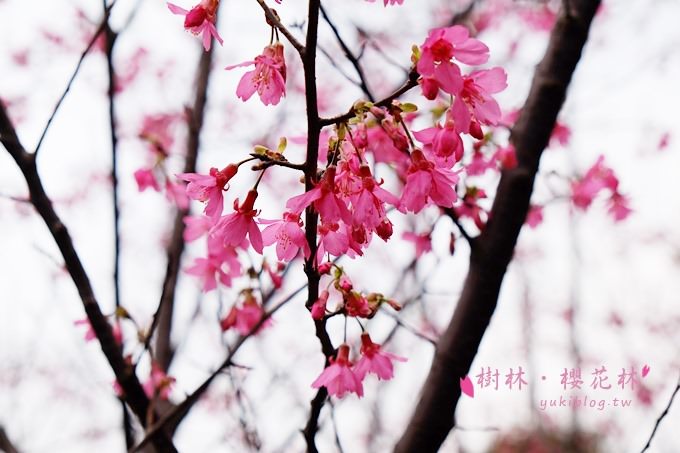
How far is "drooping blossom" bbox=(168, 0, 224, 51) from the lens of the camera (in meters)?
1.14

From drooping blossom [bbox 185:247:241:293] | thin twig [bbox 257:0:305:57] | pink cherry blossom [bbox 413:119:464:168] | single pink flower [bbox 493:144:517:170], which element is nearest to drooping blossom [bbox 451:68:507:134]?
pink cherry blossom [bbox 413:119:464:168]

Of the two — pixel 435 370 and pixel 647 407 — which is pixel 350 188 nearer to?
pixel 435 370

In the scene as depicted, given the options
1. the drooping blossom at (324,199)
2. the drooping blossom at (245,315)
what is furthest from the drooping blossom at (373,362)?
the drooping blossom at (245,315)

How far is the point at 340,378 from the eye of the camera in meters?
1.34

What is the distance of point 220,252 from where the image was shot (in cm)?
203

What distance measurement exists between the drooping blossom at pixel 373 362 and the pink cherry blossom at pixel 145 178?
155 centimetres

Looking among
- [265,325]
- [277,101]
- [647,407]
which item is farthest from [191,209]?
[647,407]

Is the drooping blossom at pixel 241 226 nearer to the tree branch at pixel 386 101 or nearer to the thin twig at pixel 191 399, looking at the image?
the tree branch at pixel 386 101

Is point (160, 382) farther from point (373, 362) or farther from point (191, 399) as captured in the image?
point (373, 362)

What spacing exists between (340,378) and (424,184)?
1.66 ft

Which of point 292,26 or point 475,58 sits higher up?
point 292,26

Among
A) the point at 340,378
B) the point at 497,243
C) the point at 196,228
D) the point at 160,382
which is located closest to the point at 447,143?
the point at 340,378

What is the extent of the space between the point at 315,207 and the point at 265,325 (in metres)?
1.31

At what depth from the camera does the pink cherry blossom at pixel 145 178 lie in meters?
2.61
